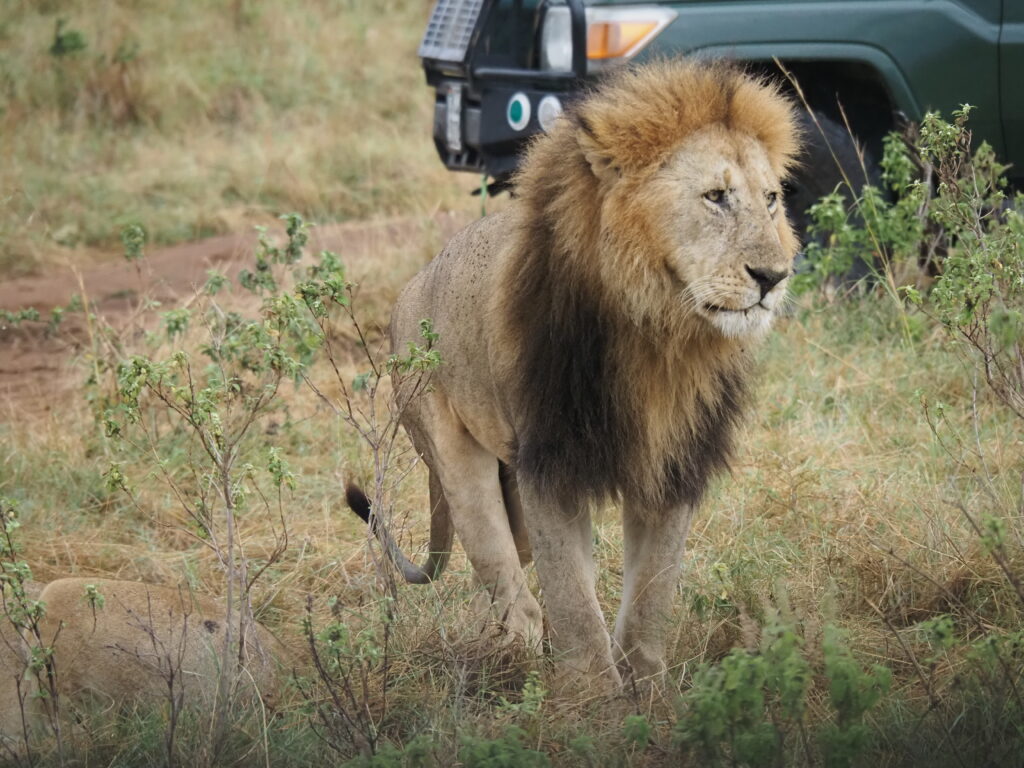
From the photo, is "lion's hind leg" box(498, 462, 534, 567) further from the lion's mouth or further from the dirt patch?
the dirt patch

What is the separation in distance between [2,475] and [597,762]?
281 centimetres

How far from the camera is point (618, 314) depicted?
118 inches

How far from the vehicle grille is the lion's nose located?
3120 mm

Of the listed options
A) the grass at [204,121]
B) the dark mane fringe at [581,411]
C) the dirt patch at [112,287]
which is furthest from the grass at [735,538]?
the grass at [204,121]

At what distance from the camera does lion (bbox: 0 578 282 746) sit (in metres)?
3.05

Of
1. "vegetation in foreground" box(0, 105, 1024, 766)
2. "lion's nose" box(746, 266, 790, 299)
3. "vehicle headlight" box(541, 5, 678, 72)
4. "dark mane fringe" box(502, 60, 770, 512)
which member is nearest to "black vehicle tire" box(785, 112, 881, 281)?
"vegetation in foreground" box(0, 105, 1024, 766)

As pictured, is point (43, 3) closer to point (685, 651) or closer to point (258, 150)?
point (258, 150)

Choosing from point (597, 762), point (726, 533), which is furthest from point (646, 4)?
point (597, 762)

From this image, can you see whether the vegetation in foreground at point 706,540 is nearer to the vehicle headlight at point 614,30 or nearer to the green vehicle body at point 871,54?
the green vehicle body at point 871,54

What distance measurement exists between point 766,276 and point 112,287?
520cm

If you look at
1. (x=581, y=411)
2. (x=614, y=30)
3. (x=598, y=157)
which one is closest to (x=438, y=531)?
(x=581, y=411)

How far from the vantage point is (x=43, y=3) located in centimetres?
1229

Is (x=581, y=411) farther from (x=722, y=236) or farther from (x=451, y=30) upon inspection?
(x=451, y=30)

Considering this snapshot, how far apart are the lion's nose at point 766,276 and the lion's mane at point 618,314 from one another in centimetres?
16
